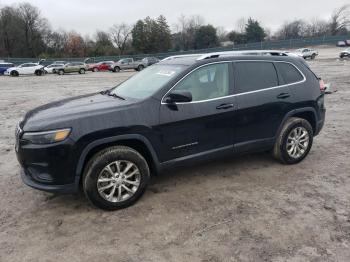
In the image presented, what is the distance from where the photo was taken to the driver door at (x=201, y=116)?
4.05 metres

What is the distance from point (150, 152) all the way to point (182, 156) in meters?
0.46

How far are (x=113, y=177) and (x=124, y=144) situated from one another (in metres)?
0.41

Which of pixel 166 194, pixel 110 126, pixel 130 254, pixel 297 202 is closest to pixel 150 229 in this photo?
pixel 130 254

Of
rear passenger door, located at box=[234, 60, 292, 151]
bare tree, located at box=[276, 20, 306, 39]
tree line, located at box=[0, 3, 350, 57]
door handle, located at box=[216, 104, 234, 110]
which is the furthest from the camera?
bare tree, located at box=[276, 20, 306, 39]

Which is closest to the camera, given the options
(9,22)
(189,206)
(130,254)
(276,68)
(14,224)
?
(130,254)

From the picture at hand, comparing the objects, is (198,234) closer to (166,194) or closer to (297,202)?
(166,194)

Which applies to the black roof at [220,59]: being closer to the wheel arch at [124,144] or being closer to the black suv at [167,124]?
the black suv at [167,124]

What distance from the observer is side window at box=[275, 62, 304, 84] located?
5.01 meters

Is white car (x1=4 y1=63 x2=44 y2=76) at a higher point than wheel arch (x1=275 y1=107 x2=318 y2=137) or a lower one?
higher

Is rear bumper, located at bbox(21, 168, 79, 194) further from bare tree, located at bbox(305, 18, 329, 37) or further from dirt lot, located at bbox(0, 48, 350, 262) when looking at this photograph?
bare tree, located at bbox(305, 18, 329, 37)

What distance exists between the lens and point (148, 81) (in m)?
4.63

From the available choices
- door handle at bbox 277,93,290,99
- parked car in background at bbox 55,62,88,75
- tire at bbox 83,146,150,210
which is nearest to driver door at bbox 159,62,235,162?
tire at bbox 83,146,150,210

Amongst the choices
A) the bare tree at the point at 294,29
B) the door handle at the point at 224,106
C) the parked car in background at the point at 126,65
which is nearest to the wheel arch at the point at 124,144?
the door handle at the point at 224,106

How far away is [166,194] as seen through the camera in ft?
14.1
